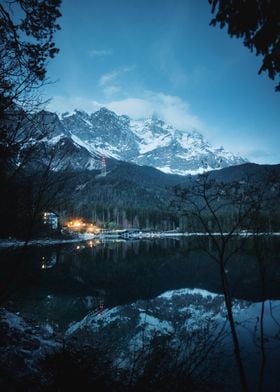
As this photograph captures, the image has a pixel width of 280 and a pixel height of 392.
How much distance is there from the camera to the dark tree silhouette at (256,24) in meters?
5.11

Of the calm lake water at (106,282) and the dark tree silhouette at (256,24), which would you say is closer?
the dark tree silhouette at (256,24)

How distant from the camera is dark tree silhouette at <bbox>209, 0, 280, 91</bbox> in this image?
5105 mm

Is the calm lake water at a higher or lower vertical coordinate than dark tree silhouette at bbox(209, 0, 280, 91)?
lower

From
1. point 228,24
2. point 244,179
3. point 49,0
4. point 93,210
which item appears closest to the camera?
point 228,24

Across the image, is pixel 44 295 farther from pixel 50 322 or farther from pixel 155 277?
pixel 155 277

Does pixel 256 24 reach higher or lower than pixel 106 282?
higher

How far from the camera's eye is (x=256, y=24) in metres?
5.50

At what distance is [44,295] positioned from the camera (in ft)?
88.7

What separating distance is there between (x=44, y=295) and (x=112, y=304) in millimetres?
6947

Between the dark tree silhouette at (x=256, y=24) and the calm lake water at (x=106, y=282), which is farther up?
the dark tree silhouette at (x=256, y=24)

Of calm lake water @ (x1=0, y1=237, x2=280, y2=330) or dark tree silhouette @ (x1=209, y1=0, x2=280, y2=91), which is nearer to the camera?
dark tree silhouette @ (x1=209, y1=0, x2=280, y2=91)

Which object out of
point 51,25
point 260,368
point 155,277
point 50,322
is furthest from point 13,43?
point 155,277

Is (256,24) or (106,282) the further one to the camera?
(106,282)

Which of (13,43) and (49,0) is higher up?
(49,0)
